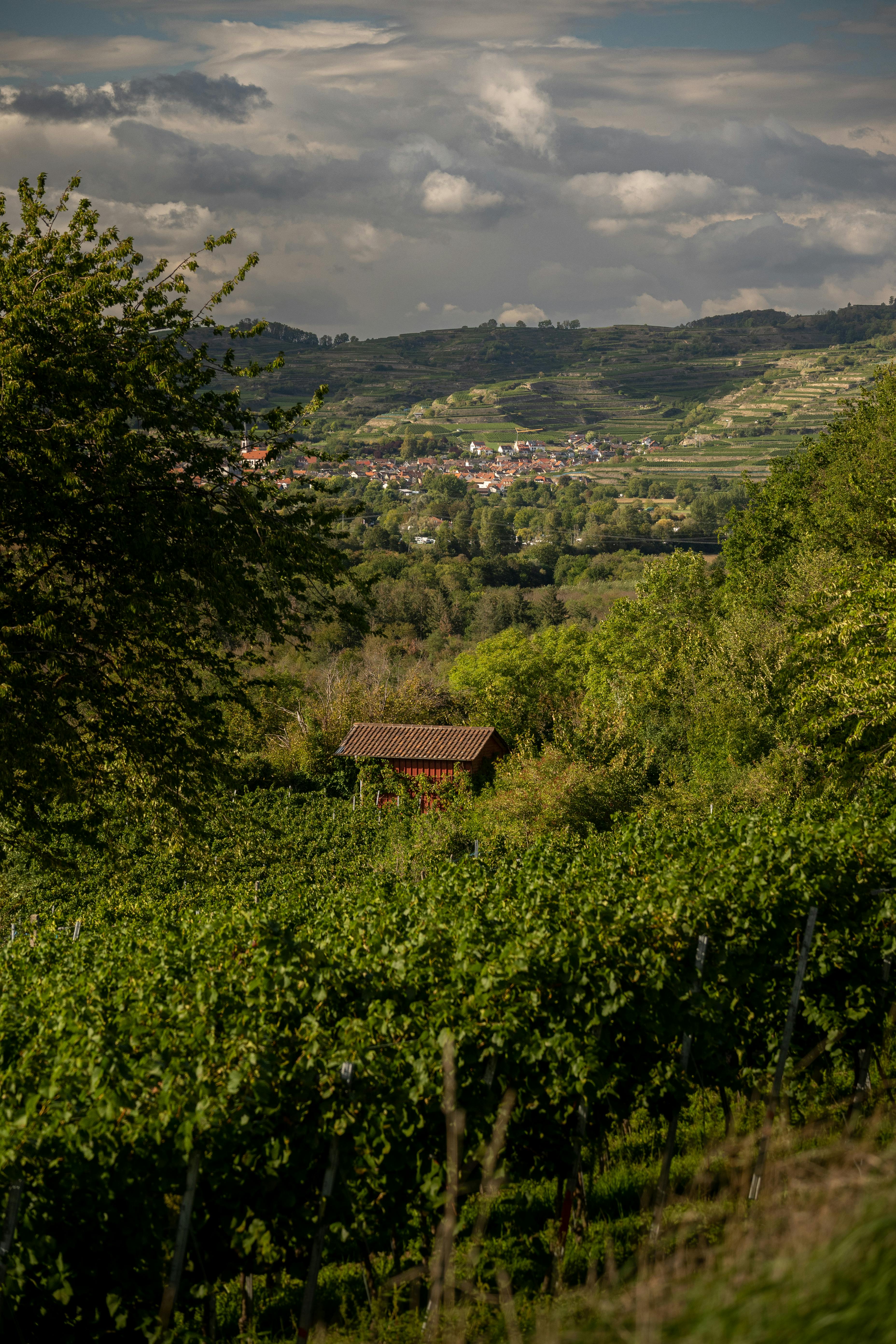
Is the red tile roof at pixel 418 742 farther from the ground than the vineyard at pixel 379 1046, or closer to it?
closer to it

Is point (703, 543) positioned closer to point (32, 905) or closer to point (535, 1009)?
point (32, 905)

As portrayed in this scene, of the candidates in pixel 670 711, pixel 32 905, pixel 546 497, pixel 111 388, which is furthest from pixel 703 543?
pixel 111 388

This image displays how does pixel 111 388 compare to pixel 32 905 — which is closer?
pixel 111 388

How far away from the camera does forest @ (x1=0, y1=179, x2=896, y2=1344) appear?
4.15 meters

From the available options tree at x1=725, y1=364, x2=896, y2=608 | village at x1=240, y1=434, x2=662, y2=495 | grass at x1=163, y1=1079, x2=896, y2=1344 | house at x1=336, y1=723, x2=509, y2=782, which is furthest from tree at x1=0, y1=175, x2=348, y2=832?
village at x1=240, y1=434, x2=662, y2=495

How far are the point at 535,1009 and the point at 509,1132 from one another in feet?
2.47

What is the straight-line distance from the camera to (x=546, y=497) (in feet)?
519

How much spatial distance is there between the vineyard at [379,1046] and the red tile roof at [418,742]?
1213 inches

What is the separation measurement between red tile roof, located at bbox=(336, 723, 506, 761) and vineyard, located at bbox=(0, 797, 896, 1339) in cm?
3080

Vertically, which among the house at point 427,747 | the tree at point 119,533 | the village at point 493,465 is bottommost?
the house at point 427,747

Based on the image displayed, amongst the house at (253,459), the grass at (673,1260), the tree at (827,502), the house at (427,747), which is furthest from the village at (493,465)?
the grass at (673,1260)

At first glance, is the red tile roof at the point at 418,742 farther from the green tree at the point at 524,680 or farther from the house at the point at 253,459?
the house at the point at 253,459

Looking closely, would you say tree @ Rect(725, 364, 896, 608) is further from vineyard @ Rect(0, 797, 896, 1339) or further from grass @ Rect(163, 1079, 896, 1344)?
grass @ Rect(163, 1079, 896, 1344)

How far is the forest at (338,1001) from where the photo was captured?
13.6 feet
